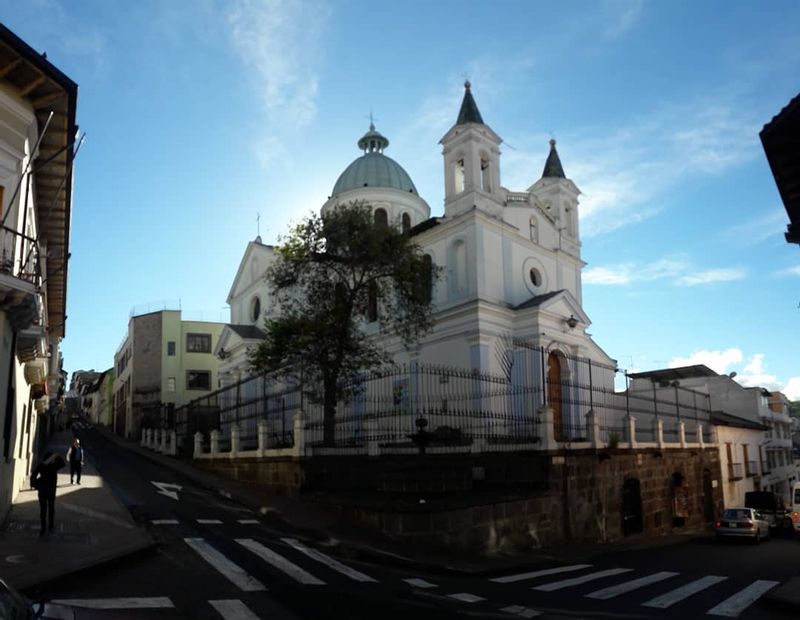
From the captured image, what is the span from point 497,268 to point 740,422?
1661 centimetres

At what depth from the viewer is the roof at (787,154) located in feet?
26.9

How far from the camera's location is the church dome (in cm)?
3888

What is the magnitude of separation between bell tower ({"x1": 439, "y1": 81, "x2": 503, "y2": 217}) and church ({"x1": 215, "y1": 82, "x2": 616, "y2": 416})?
0.04m

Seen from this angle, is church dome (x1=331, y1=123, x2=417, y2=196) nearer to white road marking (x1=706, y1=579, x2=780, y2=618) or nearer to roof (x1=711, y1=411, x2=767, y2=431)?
roof (x1=711, y1=411, x2=767, y2=431)

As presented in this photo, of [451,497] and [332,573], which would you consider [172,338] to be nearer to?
[451,497]

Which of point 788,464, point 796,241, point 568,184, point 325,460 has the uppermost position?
point 568,184

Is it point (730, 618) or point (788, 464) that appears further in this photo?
point (788, 464)

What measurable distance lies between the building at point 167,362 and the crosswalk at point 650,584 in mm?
40447

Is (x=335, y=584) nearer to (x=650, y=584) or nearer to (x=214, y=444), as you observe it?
(x=650, y=584)

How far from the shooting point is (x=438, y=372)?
16922 mm

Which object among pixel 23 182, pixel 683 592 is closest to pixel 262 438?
pixel 23 182

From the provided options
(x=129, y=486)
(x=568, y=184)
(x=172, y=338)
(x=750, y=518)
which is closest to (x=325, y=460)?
(x=129, y=486)

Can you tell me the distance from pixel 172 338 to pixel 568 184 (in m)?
31.5

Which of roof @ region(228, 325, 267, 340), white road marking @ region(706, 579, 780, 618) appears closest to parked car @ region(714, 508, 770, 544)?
white road marking @ region(706, 579, 780, 618)
